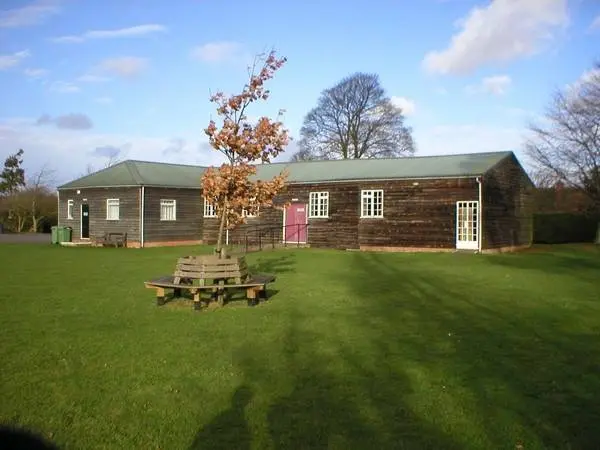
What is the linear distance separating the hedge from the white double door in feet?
50.6

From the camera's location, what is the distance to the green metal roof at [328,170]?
90.8ft

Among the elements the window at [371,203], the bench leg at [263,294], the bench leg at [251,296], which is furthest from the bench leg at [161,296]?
the window at [371,203]

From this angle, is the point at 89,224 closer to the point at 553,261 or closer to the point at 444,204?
the point at 444,204

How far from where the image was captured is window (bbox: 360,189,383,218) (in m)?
28.5

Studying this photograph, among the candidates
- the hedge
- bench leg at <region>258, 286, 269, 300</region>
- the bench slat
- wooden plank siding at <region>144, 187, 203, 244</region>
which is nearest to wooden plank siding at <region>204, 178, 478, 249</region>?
wooden plank siding at <region>144, 187, 203, 244</region>

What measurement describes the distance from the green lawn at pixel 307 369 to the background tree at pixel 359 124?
4050cm

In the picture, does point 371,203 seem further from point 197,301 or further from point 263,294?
point 197,301

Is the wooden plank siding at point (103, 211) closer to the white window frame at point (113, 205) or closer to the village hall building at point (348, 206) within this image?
the village hall building at point (348, 206)

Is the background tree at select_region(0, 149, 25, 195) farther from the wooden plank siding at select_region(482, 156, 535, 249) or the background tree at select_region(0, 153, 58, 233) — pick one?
the wooden plank siding at select_region(482, 156, 535, 249)

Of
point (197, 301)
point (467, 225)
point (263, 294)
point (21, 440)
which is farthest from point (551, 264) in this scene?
point (21, 440)

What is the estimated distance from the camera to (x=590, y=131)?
34.0 m

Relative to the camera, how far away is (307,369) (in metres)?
A: 6.69

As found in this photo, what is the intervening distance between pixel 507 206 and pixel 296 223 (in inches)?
417

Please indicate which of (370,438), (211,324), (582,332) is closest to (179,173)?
(211,324)
